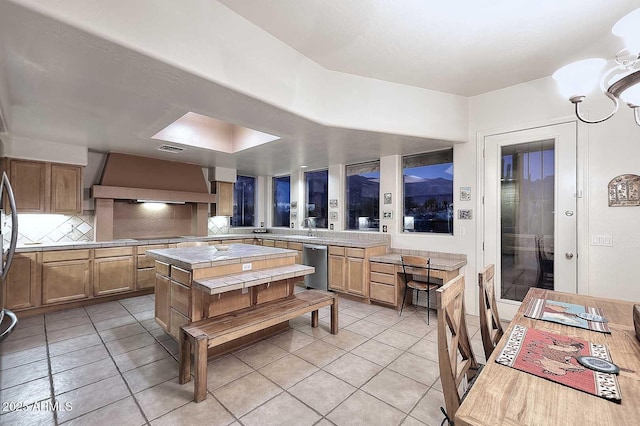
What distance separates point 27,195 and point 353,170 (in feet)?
16.6

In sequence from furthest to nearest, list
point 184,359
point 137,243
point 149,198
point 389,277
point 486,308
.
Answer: point 149,198
point 137,243
point 389,277
point 184,359
point 486,308

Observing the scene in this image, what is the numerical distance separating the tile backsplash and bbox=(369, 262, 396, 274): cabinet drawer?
472cm

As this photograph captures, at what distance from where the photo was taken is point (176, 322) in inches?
109

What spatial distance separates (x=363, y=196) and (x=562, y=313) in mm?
3879

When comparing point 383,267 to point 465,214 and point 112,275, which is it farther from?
point 112,275

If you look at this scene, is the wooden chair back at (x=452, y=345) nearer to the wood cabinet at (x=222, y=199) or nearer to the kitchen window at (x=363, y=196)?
the kitchen window at (x=363, y=196)

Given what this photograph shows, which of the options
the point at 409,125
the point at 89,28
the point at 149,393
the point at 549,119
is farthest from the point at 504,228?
the point at 89,28

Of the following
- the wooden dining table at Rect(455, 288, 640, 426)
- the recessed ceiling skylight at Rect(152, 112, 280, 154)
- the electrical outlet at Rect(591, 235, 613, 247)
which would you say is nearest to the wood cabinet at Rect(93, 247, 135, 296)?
the recessed ceiling skylight at Rect(152, 112, 280, 154)

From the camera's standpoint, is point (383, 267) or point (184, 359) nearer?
point (184, 359)

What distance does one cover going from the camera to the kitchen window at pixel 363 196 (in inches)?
206

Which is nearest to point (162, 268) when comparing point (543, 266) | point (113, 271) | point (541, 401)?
point (113, 271)

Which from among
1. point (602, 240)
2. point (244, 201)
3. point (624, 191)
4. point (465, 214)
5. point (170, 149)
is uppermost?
point (170, 149)

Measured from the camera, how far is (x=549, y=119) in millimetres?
3305

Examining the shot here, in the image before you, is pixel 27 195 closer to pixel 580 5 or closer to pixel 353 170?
pixel 353 170
